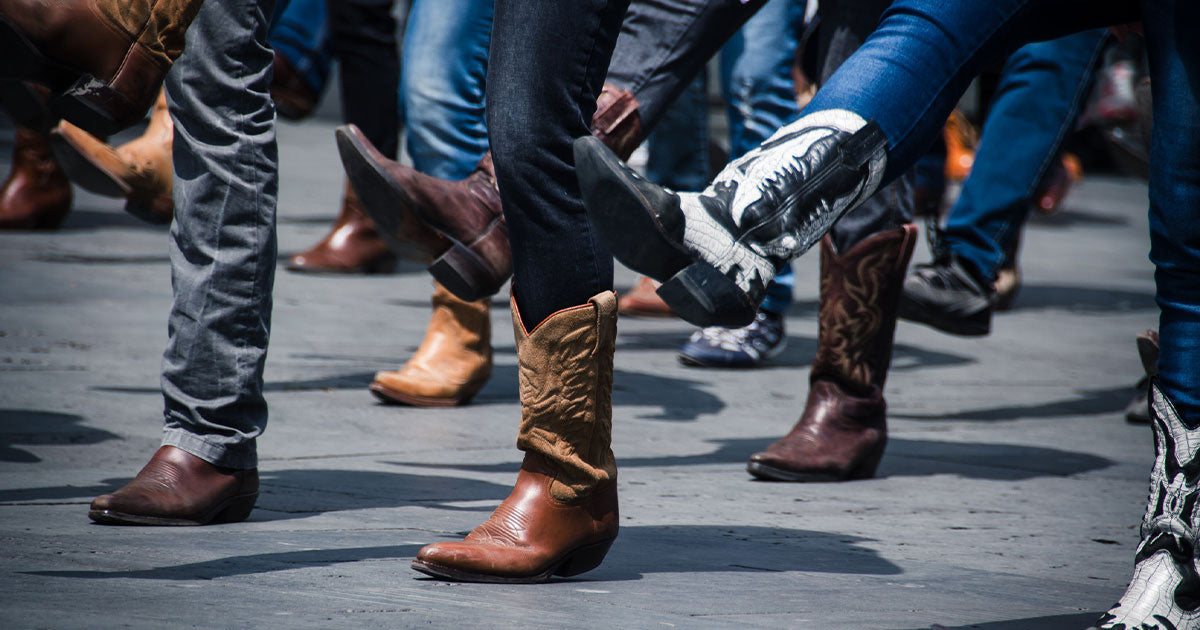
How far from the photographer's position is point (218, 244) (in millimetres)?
2432

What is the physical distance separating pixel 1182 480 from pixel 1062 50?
235 centimetres

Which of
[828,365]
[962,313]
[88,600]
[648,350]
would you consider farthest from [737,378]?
[88,600]

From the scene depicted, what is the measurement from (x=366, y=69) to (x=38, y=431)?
8.88ft

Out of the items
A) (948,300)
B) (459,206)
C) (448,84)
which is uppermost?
(448,84)

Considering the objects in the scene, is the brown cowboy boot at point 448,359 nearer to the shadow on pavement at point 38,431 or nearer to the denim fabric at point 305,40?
the shadow on pavement at point 38,431

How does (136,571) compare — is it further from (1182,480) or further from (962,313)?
(962,313)

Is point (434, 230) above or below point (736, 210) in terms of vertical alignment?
below

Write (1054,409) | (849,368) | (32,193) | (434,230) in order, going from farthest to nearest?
(32,193) → (1054,409) → (849,368) → (434,230)

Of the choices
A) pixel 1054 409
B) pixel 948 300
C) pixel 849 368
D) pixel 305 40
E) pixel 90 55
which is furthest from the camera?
pixel 305 40

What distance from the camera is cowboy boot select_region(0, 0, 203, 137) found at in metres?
1.97

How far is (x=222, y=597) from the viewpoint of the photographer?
6.27 ft

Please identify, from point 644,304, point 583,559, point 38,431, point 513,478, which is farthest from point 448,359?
point 644,304

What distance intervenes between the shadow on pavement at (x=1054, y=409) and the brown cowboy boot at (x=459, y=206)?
4.82 feet

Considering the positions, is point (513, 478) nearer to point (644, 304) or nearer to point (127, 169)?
point (127, 169)
